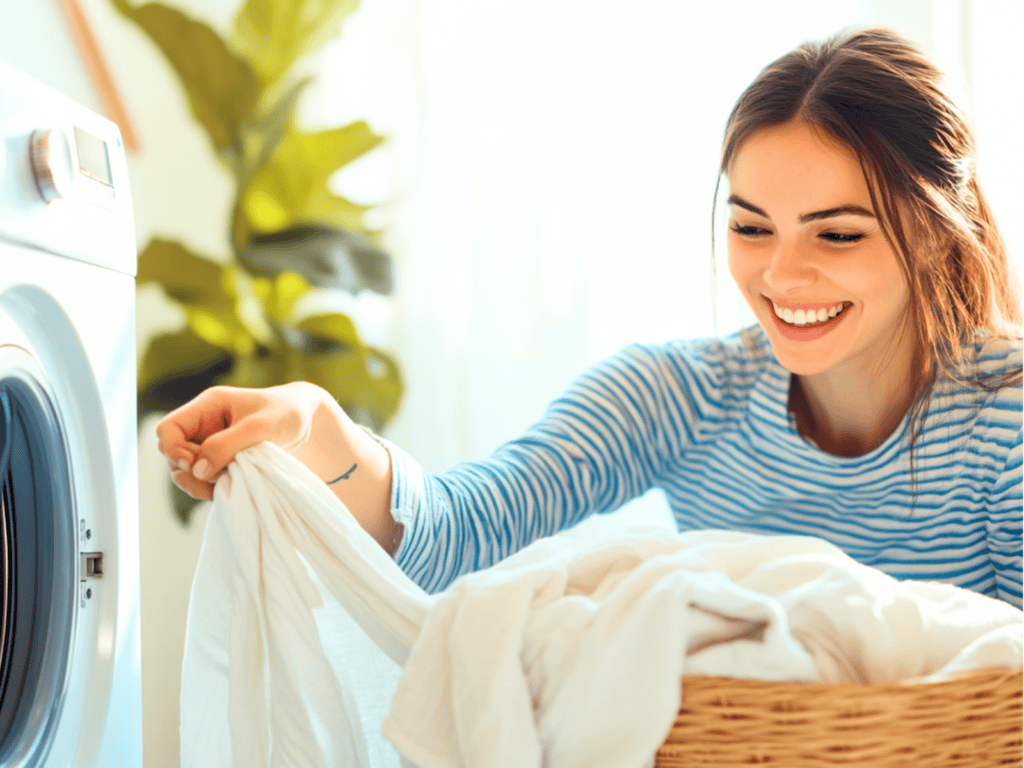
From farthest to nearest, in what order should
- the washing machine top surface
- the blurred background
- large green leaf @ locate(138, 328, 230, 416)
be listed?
the blurred background → large green leaf @ locate(138, 328, 230, 416) → the washing machine top surface

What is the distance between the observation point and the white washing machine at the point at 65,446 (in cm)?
67

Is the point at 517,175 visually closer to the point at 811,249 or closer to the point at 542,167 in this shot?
the point at 542,167

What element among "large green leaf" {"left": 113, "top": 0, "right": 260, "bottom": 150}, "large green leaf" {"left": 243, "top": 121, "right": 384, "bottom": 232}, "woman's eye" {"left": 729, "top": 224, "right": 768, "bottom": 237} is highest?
"large green leaf" {"left": 113, "top": 0, "right": 260, "bottom": 150}

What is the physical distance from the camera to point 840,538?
0.95m

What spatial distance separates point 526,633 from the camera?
0.52 meters

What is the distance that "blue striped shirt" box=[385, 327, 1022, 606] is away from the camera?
865mm

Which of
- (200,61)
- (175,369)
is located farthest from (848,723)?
(200,61)

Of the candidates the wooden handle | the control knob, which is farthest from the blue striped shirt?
the wooden handle

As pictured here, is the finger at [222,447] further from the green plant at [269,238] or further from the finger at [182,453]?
the green plant at [269,238]

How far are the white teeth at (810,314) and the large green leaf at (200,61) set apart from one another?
3.25ft

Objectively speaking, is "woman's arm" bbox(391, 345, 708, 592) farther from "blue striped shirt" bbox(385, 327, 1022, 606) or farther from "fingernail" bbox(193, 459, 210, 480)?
"fingernail" bbox(193, 459, 210, 480)

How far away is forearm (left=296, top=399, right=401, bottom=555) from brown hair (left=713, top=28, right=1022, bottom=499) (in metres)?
0.50

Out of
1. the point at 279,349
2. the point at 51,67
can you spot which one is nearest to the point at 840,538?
the point at 279,349

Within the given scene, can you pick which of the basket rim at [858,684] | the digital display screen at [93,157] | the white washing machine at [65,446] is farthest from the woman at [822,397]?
the basket rim at [858,684]
